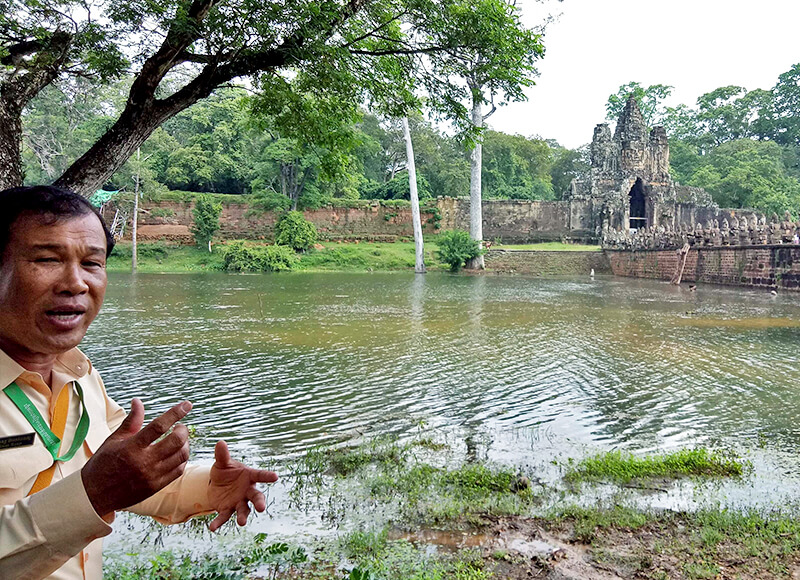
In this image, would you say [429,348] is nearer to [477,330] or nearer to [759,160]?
[477,330]

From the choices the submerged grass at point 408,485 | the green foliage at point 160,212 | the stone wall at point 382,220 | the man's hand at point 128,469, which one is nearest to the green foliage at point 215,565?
the submerged grass at point 408,485

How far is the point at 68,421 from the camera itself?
4.61 feet

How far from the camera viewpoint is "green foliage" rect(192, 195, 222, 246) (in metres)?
35.3

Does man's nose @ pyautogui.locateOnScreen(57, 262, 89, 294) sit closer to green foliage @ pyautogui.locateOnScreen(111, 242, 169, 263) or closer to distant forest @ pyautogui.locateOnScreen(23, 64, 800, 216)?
distant forest @ pyautogui.locateOnScreen(23, 64, 800, 216)

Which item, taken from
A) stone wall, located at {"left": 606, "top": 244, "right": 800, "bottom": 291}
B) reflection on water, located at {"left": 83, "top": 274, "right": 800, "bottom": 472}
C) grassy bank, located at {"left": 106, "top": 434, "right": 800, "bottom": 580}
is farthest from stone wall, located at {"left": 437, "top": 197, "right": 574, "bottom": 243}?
grassy bank, located at {"left": 106, "top": 434, "right": 800, "bottom": 580}

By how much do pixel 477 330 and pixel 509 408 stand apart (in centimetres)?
542

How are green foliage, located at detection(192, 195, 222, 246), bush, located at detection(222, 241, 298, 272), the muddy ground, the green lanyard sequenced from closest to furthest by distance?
the green lanyard < the muddy ground < bush, located at detection(222, 241, 298, 272) < green foliage, located at detection(192, 195, 222, 246)

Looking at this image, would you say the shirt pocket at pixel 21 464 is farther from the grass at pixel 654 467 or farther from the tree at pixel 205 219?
the tree at pixel 205 219

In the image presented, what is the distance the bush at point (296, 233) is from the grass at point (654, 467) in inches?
1265

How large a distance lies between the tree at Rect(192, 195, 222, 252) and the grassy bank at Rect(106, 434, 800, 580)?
108 ft

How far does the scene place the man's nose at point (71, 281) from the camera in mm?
1401

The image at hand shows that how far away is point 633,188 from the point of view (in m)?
41.9

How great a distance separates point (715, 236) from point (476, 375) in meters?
21.3

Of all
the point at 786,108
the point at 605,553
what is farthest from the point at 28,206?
the point at 786,108
